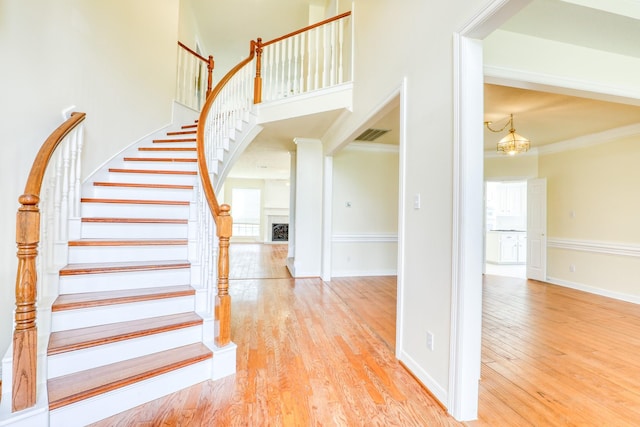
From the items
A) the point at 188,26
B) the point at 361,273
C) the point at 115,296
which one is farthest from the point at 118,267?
the point at 188,26

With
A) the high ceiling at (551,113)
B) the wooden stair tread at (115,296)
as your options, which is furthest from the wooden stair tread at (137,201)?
the high ceiling at (551,113)

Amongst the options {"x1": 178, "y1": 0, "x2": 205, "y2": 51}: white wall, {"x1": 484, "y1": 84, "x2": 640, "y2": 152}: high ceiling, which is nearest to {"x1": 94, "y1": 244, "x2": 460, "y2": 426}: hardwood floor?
{"x1": 484, "y1": 84, "x2": 640, "y2": 152}: high ceiling

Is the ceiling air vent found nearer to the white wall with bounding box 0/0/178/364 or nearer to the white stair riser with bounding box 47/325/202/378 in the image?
the white wall with bounding box 0/0/178/364

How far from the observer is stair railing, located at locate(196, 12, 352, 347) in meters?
2.03

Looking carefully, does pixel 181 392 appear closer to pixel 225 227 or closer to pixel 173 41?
pixel 225 227

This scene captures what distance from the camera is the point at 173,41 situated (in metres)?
4.61

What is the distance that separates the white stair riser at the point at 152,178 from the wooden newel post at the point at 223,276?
5.04ft

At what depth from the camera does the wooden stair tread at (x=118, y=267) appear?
6.59 feet

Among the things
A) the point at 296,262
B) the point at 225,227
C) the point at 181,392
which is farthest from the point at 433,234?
the point at 296,262

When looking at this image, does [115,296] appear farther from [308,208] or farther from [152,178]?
[308,208]

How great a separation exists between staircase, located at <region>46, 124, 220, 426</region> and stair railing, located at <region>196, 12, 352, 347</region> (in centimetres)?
25

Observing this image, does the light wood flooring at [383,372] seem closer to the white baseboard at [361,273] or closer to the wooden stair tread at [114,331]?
the wooden stair tread at [114,331]

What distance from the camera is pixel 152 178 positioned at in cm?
333

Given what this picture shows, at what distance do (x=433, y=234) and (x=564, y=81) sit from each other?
5.20 ft
